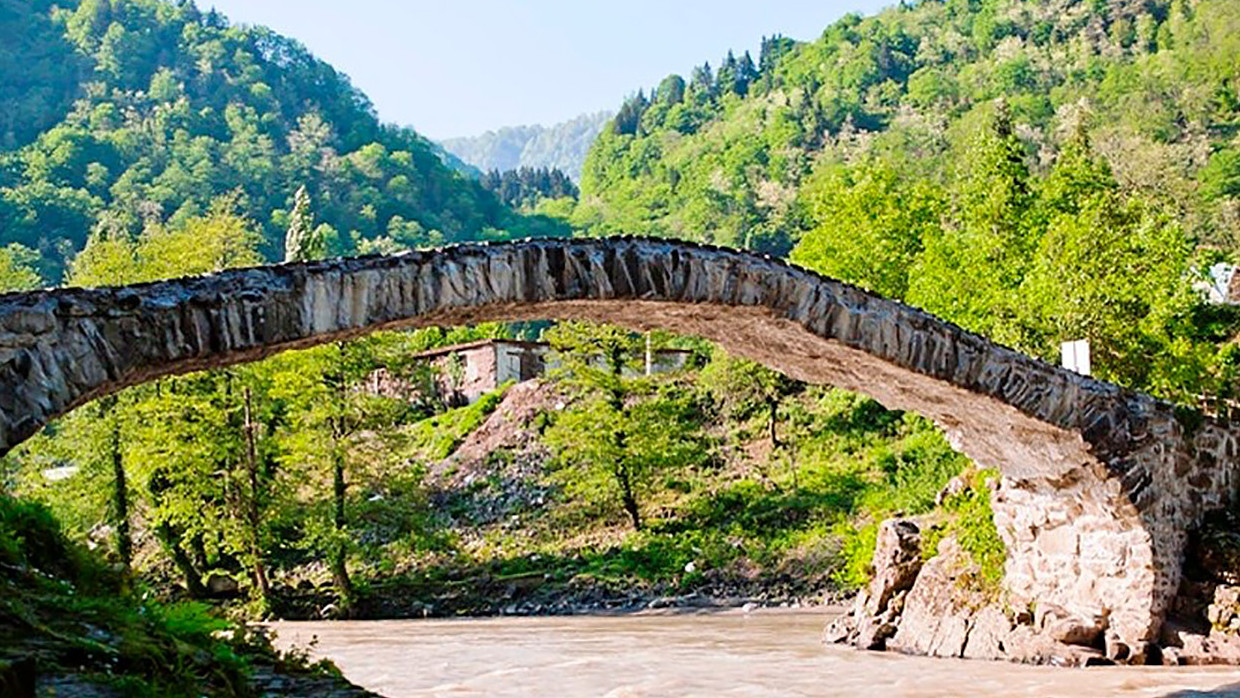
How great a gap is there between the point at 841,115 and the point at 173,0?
178ft

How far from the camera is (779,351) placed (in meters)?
8.45

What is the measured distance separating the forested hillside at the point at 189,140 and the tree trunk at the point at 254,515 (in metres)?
33.8

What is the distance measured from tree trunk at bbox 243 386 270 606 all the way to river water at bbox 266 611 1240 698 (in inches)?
152

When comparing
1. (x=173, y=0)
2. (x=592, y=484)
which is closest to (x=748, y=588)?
(x=592, y=484)

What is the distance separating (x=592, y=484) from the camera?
23703 mm

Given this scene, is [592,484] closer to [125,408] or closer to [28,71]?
[125,408]

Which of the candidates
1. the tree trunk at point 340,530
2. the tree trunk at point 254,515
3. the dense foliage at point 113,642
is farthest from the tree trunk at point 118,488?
the dense foliage at point 113,642

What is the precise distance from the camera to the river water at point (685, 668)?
354 inches

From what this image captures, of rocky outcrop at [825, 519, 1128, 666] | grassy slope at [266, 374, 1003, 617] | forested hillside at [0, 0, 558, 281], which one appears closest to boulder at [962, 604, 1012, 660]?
rocky outcrop at [825, 519, 1128, 666]

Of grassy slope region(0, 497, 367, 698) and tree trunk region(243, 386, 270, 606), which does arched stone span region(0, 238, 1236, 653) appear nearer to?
grassy slope region(0, 497, 367, 698)

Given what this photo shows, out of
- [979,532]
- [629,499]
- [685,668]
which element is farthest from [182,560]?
[979,532]

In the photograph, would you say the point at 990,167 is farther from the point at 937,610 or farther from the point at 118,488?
the point at 118,488

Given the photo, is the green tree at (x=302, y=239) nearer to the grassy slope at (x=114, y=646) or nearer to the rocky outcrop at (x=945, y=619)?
the rocky outcrop at (x=945, y=619)

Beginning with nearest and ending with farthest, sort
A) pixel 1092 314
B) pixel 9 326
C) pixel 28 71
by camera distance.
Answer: pixel 9 326 < pixel 1092 314 < pixel 28 71
